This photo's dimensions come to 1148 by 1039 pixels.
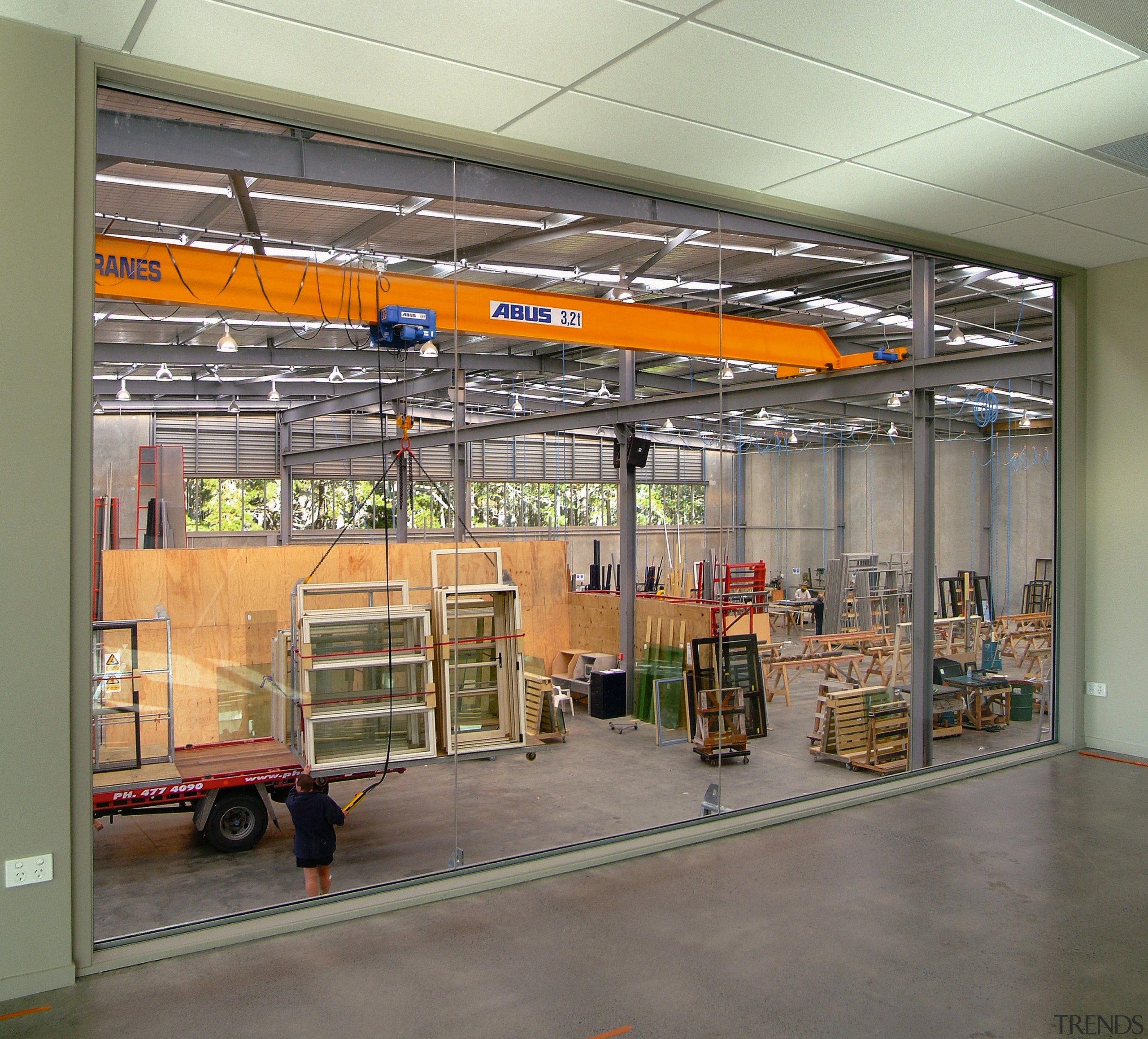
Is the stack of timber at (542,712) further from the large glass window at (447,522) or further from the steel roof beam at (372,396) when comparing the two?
the steel roof beam at (372,396)

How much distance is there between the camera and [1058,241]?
600 centimetres

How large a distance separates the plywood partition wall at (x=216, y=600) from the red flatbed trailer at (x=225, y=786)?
0.41 feet

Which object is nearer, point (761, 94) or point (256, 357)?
point (761, 94)

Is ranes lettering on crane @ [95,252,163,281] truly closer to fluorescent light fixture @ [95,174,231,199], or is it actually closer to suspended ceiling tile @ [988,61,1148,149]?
fluorescent light fixture @ [95,174,231,199]

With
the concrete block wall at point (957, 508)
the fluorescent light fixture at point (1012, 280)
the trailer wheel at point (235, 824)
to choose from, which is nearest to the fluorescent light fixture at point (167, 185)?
the trailer wheel at point (235, 824)

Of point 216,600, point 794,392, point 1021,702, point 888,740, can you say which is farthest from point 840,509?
point 216,600

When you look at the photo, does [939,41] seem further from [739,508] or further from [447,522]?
[739,508]

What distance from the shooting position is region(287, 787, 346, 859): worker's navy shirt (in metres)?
4.07

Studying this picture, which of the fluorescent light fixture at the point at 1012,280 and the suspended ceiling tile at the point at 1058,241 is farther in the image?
the fluorescent light fixture at the point at 1012,280

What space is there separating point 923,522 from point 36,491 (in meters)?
6.24

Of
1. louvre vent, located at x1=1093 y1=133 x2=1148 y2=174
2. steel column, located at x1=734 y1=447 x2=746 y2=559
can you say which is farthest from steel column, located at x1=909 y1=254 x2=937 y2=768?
louvre vent, located at x1=1093 y1=133 x2=1148 y2=174

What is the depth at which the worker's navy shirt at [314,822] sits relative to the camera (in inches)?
160

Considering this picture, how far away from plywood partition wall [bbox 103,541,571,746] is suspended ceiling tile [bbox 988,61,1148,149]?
3614mm

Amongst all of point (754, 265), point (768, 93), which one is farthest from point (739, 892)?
point (754, 265)
